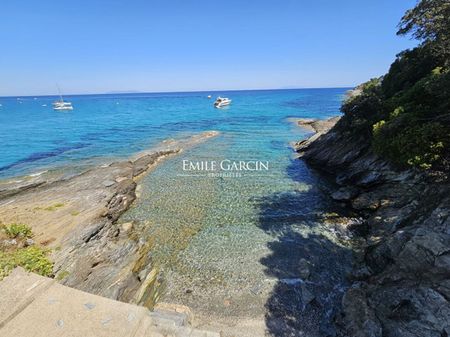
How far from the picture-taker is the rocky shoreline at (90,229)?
10508 mm

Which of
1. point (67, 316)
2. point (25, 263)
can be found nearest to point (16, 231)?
point (25, 263)

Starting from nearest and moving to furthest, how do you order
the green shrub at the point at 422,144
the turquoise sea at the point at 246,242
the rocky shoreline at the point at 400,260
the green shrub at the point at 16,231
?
the rocky shoreline at the point at 400,260
the turquoise sea at the point at 246,242
the green shrub at the point at 16,231
the green shrub at the point at 422,144

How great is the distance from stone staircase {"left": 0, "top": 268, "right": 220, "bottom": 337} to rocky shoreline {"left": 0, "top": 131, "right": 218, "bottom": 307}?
367cm

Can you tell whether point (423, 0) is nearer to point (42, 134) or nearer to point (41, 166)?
point (41, 166)

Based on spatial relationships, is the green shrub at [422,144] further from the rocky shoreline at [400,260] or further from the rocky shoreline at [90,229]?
the rocky shoreline at [90,229]

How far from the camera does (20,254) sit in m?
8.02

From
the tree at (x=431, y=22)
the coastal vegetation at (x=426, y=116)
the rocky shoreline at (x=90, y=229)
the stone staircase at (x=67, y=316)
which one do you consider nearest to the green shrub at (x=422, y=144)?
the coastal vegetation at (x=426, y=116)

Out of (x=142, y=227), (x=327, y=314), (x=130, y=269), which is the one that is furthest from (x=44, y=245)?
(x=327, y=314)

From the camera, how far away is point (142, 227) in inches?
597

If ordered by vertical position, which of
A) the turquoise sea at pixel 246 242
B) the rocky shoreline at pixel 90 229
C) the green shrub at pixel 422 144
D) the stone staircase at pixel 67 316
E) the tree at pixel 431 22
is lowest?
the turquoise sea at pixel 246 242

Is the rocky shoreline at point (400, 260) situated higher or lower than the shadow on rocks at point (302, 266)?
higher

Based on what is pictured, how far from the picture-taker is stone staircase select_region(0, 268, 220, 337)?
18.4 feet

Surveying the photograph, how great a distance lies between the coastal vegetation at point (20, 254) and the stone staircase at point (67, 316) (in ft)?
2.35

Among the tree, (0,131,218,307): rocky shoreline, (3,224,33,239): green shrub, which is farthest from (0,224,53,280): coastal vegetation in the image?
the tree
